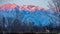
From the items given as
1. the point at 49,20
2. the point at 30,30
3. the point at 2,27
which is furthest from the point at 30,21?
the point at 2,27

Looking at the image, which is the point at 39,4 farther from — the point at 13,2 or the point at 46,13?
the point at 13,2

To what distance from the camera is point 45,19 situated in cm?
327

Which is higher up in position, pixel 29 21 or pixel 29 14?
pixel 29 14

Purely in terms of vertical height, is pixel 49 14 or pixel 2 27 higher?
pixel 49 14

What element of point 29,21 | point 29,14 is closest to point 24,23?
point 29,21

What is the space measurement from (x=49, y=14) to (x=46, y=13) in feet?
0.21

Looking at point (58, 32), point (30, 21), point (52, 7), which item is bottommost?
point (58, 32)

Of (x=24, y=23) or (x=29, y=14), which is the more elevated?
(x=29, y=14)

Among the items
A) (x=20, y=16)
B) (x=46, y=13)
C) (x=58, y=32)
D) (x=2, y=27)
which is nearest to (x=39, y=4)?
(x=46, y=13)

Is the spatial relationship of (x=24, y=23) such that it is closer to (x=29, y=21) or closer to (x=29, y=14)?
(x=29, y=21)

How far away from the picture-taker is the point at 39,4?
333 cm

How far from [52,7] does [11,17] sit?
0.87 meters

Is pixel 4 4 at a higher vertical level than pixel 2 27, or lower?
higher

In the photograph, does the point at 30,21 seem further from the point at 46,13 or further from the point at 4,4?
the point at 4,4
